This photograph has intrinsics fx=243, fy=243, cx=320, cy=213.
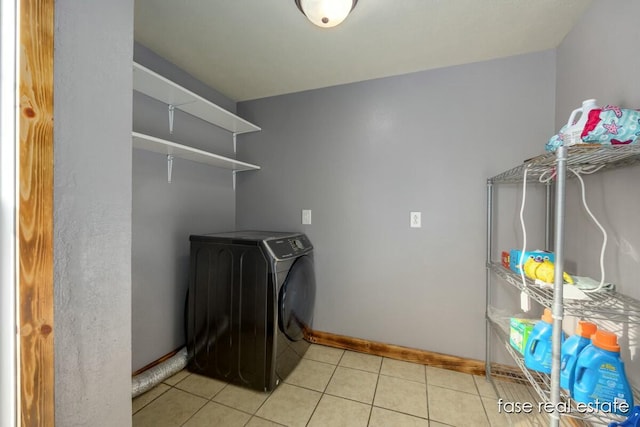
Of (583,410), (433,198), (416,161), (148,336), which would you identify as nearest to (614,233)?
(583,410)

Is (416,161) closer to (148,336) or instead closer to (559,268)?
(559,268)

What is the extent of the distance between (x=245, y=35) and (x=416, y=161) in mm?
1450

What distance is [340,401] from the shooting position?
149 cm

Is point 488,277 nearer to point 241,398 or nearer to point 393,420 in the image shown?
point 393,420

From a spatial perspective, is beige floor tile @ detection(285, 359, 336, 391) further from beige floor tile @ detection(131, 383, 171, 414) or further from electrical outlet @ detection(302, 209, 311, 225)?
electrical outlet @ detection(302, 209, 311, 225)

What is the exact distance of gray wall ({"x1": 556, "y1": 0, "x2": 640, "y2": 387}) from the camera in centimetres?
99

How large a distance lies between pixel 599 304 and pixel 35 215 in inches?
75.8

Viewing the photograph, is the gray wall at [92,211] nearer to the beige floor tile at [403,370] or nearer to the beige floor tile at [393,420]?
the beige floor tile at [393,420]

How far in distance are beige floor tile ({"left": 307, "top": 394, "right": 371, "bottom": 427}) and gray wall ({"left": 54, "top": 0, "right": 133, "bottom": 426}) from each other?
953 millimetres

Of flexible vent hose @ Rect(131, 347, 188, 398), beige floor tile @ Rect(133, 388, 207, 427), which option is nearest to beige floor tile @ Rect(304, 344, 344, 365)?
beige floor tile @ Rect(133, 388, 207, 427)

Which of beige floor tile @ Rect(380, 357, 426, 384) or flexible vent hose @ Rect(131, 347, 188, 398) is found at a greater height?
flexible vent hose @ Rect(131, 347, 188, 398)

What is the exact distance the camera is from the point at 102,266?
2.65 feet

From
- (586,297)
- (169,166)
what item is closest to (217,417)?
(169,166)

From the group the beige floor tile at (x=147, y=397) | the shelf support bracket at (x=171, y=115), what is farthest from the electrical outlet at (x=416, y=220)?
the beige floor tile at (x=147, y=397)
